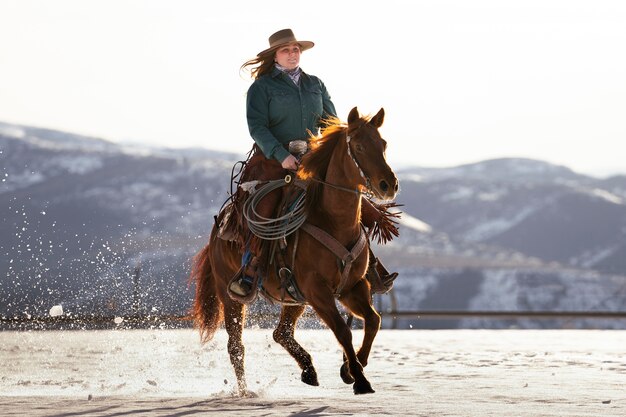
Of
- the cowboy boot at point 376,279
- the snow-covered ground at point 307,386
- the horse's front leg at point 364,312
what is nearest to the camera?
the snow-covered ground at point 307,386

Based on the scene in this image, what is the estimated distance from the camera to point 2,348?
21.5m

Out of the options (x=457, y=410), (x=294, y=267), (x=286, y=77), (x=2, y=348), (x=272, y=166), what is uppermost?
(x=286, y=77)

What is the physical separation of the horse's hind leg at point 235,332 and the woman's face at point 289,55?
7.69 feet

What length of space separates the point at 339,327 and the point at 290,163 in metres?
1.60

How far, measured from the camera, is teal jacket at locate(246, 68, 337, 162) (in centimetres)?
1195

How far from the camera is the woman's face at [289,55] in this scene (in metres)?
12.0

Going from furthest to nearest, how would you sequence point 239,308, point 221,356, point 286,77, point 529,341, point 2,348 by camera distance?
point 529,341 < point 2,348 < point 221,356 < point 239,308 < point 286,77

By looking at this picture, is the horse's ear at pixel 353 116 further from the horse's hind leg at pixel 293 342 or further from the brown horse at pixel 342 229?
the horse's hind leg at pixel 293 342

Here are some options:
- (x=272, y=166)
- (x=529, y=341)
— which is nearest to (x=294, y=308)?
(x=272, y=166)

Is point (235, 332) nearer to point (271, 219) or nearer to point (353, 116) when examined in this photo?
point (271, 219)

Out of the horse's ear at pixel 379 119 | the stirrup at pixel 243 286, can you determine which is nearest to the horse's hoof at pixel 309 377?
the stirrup at pixel 243 286

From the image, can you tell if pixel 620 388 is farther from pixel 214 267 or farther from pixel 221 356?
pixel 221 356

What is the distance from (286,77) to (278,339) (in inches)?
91.5

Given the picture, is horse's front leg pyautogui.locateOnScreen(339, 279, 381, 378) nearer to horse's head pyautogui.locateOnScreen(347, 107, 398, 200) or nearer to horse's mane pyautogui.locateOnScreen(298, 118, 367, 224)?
horse's mane pyautogui.locateOnScreen(298, 118, 367, 224)
